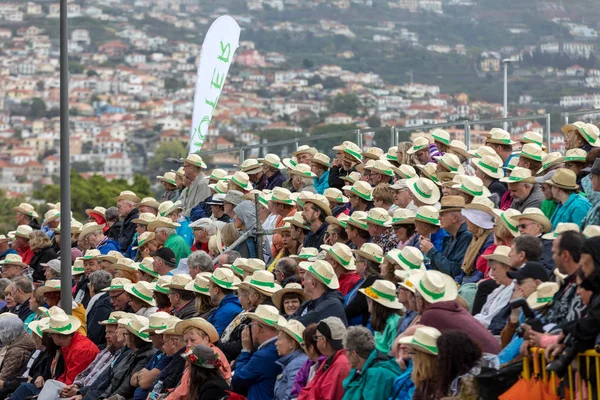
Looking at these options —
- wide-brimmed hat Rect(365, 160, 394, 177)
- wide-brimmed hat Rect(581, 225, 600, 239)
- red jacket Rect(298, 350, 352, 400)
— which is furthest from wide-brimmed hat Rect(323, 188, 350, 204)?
wide-brimmed hat Rect(581, 225, 600, 239)

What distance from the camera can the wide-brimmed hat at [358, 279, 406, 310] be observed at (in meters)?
10.4

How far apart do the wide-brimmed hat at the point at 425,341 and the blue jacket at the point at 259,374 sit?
8.39ft

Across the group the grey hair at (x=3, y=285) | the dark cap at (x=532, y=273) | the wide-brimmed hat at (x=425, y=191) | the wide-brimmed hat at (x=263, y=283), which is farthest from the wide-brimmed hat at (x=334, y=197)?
the dark cap at (x=532, y=273)

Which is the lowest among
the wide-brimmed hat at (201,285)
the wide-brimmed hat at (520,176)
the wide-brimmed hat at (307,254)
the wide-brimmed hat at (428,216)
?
the wide-brimmed hat at (201,285)

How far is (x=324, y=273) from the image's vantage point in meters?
11.6

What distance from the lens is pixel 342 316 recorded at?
37.5 feet

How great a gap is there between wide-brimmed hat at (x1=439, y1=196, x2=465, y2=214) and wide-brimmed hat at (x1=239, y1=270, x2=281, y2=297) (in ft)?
5.50

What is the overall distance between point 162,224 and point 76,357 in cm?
329

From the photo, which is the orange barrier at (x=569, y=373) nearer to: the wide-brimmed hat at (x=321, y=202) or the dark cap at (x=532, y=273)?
the dark cap at (x=532, y=273)

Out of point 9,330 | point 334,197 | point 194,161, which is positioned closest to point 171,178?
point 194,161

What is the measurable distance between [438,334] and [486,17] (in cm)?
16235

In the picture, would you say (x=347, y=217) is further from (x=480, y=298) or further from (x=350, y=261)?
(x=480, y=298)

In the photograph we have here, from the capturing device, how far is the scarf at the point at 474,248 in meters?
11.7

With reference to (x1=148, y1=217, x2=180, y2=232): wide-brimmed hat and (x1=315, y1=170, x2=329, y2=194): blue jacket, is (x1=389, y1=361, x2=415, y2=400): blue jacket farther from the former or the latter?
(x1=315, y1=170, x2=329, y2=194): blue jacket
